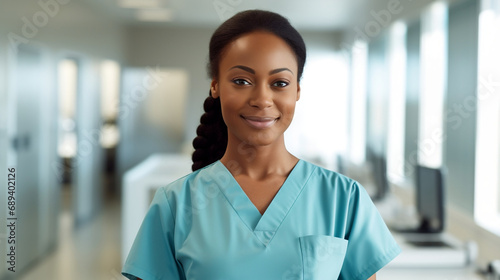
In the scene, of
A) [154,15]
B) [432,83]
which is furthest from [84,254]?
[154,15]

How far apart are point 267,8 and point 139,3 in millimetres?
1424

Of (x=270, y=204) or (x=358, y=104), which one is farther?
(x=358, y=104)

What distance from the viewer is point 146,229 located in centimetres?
71

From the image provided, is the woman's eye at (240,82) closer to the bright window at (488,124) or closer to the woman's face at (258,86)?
the woman's face at (258,86)

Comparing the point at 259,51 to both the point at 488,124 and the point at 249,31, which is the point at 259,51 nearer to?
the point at 249,31

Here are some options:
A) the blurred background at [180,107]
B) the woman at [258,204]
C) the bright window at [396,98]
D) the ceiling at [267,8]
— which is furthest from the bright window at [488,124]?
the woman at [258,204]

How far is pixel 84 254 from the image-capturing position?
362cm

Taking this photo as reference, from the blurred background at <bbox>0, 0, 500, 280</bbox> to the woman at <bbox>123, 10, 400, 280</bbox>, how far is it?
44 centimetres

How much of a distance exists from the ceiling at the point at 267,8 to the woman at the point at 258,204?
333 centimetres

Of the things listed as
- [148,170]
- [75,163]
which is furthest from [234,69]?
[75,163]

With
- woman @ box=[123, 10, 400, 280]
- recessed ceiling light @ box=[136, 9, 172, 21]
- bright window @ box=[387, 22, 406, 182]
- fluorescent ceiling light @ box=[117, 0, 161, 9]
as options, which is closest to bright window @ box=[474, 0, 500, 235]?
bright window @ box=[387, 22, 406, 182]

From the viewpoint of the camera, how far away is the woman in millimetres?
659

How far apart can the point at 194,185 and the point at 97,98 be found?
4.69 meters

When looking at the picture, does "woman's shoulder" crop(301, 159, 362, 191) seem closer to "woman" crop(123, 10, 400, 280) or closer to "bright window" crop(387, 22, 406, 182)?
"woman" crop(123, 10, 400, 280)
